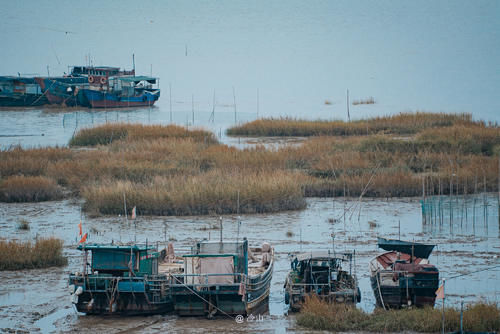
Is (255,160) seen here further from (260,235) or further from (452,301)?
(452,301)

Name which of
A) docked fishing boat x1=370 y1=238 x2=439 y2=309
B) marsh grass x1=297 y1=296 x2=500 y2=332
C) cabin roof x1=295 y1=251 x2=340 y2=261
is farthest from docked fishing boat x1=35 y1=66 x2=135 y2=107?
marsh grass x1=297 y1=296 x2=500 y2=332

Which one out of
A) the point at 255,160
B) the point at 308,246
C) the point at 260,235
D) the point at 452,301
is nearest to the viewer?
the point at 452,301

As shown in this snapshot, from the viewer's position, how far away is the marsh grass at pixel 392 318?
13391mm

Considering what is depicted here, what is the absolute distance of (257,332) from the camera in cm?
1427

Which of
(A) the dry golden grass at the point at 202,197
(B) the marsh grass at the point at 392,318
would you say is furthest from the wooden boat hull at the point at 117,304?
(A) the dry golden grass at the point at 202,197

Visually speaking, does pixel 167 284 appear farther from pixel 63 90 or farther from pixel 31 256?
pixel 63 90

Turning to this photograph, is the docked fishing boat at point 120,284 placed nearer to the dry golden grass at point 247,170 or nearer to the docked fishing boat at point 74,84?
the dry golden grass at point 247,170

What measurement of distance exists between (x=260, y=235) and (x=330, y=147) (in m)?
12.1

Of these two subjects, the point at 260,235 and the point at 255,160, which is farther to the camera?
the point at 255,160

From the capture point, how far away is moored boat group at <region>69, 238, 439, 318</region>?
14.8m

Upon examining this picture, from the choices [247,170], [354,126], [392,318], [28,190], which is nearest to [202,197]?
[247,170]

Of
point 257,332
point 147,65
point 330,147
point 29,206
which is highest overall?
point 147,65

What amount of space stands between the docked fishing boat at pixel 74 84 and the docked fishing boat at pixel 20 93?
1.12 metres

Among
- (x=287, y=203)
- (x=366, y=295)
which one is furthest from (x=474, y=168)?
(x=366, y=295)
